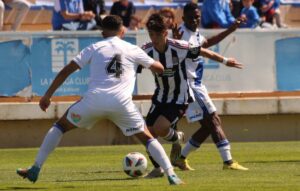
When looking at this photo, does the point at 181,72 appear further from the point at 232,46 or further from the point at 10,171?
the point at 232,46

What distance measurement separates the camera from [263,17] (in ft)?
82.6

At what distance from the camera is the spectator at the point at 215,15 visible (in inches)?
913

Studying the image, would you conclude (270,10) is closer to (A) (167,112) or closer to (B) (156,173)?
(A) (167,112)

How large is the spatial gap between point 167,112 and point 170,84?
15.2 inches

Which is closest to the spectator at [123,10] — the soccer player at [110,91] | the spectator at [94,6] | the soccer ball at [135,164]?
the spectator at [94,6]

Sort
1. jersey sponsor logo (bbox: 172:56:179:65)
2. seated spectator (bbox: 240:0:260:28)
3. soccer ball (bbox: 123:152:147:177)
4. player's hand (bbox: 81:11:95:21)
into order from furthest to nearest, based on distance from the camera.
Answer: seated spectator (bbox: 240:0:260:28)
player's hand (bbox: 81:11:95:21)
jersey sponsor logo (bbox: 172:56:179:65)
soccer ball (bbox: 123:152:147:177)

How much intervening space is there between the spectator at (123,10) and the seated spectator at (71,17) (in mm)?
1074

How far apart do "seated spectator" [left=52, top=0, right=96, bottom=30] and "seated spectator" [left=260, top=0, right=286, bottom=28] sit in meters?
4.43

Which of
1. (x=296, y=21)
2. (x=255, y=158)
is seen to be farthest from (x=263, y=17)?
(x=255, y=158)

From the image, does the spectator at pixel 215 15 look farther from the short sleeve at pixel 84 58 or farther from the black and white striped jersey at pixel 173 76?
the short sleeve at pixel 84 58

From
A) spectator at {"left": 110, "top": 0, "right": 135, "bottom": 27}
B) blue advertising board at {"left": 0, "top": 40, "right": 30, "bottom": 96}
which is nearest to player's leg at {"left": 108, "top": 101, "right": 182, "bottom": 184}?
blue advertising board at {"left": 0, "top": 40, "right": 30, "bottom": 96}

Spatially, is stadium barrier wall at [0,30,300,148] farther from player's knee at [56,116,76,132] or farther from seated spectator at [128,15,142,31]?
player's knee at [56,116,76,132]

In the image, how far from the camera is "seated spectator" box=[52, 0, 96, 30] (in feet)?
75.1

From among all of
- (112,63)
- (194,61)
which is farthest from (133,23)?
(112,63)
